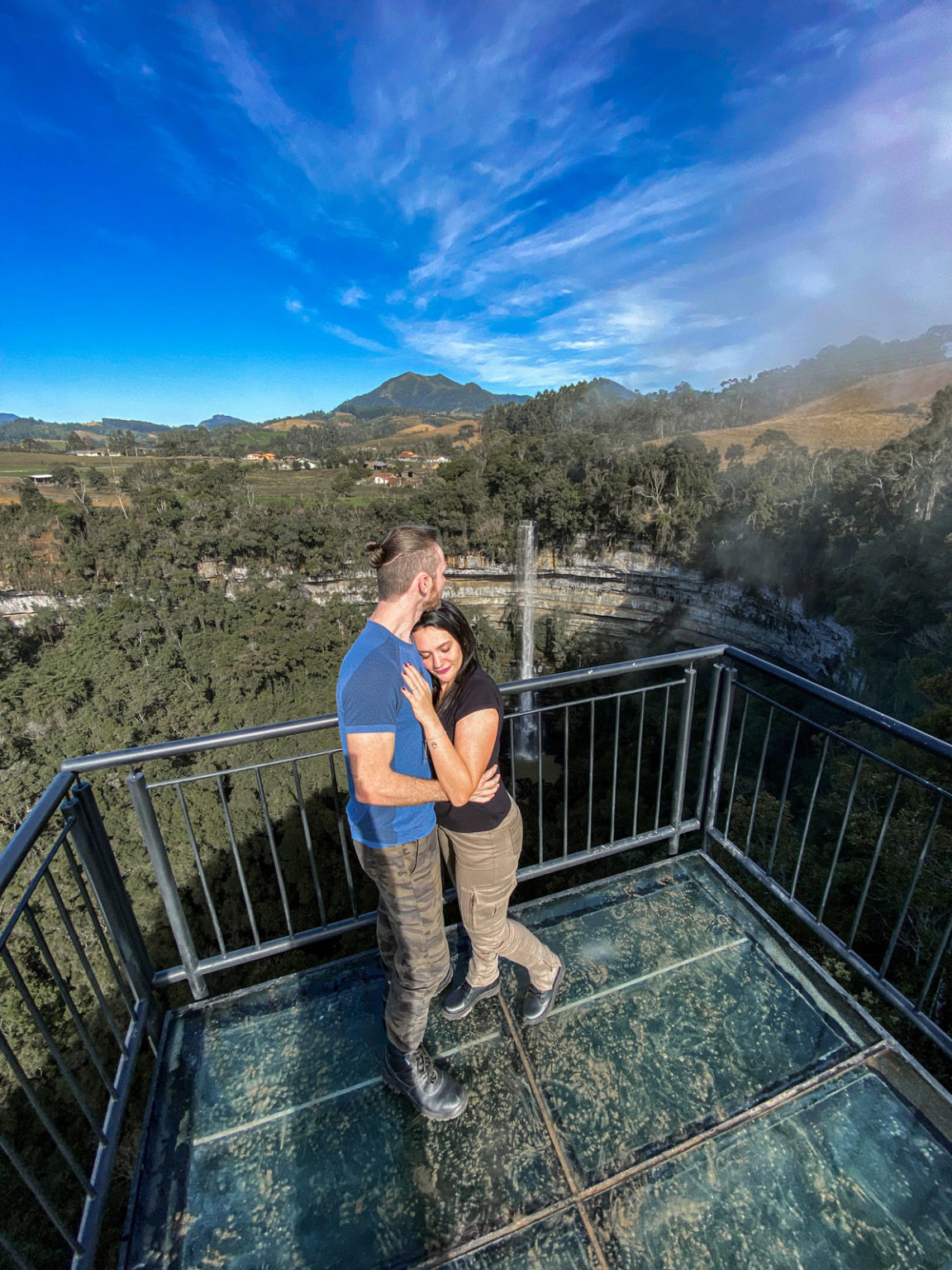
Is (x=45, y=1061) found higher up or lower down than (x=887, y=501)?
lower down

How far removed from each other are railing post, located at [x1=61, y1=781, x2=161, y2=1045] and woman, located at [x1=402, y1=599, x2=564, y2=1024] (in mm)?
1118

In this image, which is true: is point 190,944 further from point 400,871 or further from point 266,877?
point 266,877

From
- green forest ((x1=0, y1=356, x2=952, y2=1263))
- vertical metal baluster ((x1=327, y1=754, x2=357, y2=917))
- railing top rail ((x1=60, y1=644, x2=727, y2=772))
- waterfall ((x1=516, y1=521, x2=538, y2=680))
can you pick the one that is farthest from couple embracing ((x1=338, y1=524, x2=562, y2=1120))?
waterfall ((x1=516, y1=521, x2=538, y2=680))

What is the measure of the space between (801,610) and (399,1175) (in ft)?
79.8

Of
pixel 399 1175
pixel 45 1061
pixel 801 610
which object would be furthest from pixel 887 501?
pixel 45 1061

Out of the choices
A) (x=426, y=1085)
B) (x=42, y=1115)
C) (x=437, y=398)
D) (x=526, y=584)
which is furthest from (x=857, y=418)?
(x=437, y=398)

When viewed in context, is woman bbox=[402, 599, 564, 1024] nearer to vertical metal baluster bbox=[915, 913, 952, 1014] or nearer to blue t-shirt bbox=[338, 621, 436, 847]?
blue t-shirt bbox=[338, 621, 436, 847]

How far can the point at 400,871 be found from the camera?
168 cm

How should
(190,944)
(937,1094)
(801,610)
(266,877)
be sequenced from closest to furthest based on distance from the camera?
(937,1094), (190,944), (266,877), (801,610)

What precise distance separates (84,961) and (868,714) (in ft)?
8.98

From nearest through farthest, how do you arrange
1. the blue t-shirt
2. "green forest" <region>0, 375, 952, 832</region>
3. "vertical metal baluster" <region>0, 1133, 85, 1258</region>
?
"vertical metal baluster" <region>0, 1133, 85, 1258</region>, the blue t-shirt, "green forest" <region>0, 375, 952, 832</region>

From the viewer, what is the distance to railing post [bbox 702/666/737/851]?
109 inches

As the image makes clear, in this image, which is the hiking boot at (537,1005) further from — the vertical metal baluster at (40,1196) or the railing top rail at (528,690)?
the vertical metal baluster at (40,1196)

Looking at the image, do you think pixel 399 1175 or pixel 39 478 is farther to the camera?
pixel 39 478
